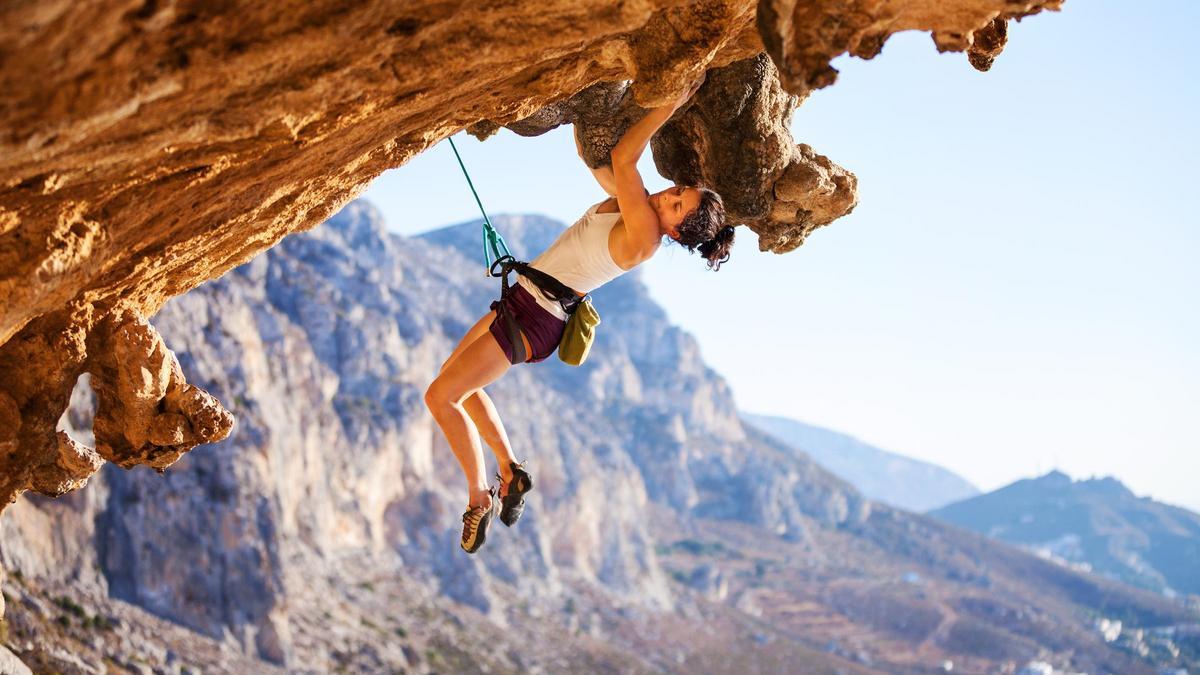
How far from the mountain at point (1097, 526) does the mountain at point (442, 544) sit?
120ft

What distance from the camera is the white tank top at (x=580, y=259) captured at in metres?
6.94

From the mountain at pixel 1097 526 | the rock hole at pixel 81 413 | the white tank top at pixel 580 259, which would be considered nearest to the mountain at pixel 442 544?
the rock hole at pixel 81 413

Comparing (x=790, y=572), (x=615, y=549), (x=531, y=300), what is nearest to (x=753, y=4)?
(x=531, y=300)

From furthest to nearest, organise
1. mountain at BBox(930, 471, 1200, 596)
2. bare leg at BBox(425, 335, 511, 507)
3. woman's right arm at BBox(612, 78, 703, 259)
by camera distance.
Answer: mountain at BBox(930, 471, 1200, 596)
bare leg at BBox(425, 335, 511, 507)
woman's right arm at BBox(612, 78, 703, 259)

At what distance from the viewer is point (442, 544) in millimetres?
64562

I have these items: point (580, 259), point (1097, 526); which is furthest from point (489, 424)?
point (1097, 526)

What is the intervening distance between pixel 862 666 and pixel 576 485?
28992 millimetres

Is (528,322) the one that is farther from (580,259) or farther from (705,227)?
(705,227)

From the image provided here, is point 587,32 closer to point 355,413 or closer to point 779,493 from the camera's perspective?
point 355,413

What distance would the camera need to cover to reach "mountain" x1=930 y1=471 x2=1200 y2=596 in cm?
13525

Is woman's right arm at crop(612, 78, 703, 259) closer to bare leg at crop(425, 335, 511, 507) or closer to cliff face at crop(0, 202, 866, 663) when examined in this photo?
bare leg at crop(425, 335, 511, 507)

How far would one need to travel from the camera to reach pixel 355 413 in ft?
211

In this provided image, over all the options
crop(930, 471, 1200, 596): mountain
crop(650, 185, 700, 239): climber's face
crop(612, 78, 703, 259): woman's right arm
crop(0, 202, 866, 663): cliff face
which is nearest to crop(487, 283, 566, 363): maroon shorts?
crop(612, 78, 703, 259): woman's right arm

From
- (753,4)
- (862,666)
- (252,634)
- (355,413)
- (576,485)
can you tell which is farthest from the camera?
(576,485)
